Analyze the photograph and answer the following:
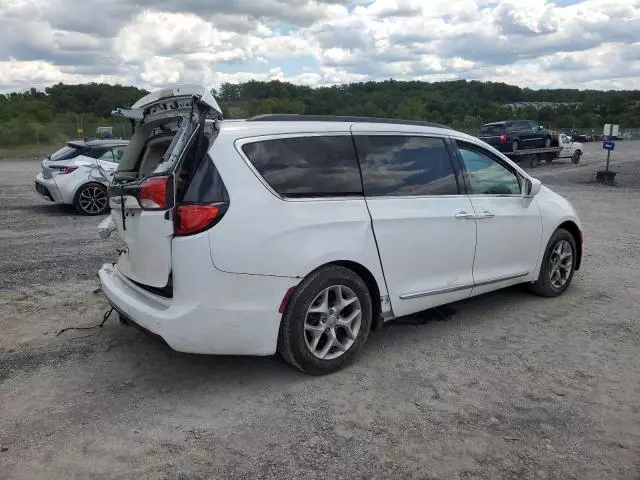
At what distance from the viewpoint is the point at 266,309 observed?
386cm


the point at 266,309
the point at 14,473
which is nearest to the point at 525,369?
the point at 266,309

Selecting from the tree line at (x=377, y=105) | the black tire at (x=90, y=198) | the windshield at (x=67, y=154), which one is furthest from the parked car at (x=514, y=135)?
the windshield at (x=67, y=154)

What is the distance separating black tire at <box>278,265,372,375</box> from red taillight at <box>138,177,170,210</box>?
1.04 metres

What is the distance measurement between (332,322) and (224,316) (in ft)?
2.68

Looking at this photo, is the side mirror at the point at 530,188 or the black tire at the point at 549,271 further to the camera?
the black tire at the point at 549,271

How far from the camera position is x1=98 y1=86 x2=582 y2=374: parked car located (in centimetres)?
374

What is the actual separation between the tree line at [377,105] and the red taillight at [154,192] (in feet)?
56.1

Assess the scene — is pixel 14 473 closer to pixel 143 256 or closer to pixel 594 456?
pixel 143 256

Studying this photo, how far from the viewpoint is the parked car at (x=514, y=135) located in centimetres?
2769

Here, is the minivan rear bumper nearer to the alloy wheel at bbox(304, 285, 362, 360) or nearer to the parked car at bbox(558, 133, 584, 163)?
the alloy wheel at bbox(304, 285, 362, 360)

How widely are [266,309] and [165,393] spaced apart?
88 centimetres

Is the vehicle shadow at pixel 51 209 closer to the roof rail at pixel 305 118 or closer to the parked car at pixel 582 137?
the roof rail at pixel 305 118

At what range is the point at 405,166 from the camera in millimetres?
4758

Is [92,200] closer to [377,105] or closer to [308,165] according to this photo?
[308,165]
